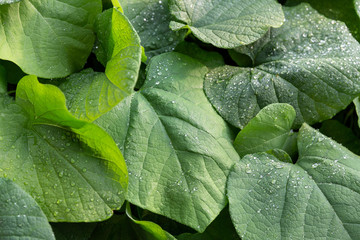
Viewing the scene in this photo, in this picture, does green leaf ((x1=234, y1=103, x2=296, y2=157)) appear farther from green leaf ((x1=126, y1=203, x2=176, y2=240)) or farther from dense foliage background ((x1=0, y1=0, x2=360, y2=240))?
green leaf ((x1=126, y1=203, x2=176, y2=240))

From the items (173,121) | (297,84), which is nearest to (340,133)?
(297,84)

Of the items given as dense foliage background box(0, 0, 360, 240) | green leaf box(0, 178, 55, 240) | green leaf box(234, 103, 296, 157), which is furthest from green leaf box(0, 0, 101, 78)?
green leaf box(234, 103, 296, 157)

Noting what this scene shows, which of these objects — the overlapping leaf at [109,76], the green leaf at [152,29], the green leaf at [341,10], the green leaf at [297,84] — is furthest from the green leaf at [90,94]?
the green leaf at [341,10]

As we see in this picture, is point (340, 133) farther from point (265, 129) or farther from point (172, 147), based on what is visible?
point (172, 147)

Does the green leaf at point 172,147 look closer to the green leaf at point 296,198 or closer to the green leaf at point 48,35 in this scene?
the green leaf at point 296,198

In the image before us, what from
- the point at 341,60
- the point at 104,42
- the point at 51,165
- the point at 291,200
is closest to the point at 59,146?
the point at 51,165

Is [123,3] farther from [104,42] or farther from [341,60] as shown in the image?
[341,60]
